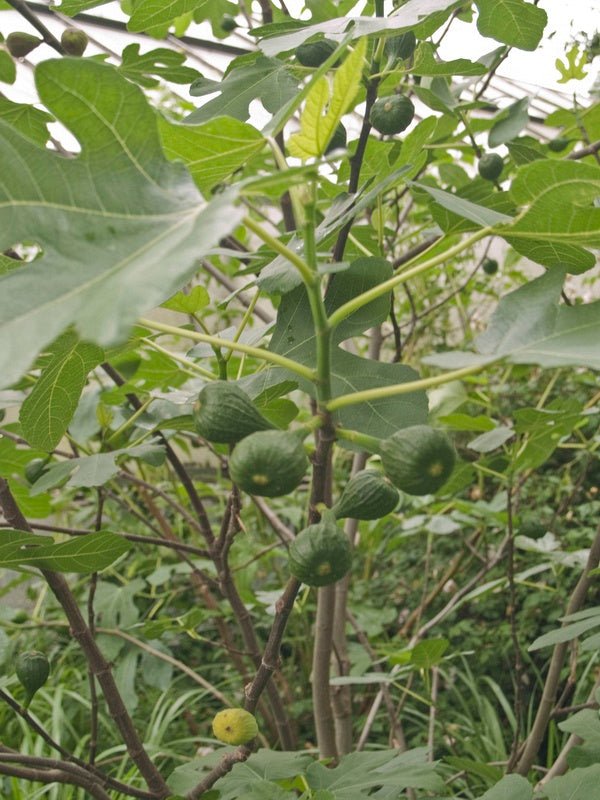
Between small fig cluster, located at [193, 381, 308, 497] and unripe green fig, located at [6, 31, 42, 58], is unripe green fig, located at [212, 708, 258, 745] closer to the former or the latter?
small fig cluster, located at [193, 381, 308, 497]

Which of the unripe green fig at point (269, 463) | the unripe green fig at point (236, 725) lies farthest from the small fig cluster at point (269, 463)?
the unripe green fig at point (236, 725)

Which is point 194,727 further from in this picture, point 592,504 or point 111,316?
point 111,316

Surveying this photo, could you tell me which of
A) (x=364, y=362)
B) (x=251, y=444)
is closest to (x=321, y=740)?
(x=364, y=362)

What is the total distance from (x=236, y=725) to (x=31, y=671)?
257 millimetres

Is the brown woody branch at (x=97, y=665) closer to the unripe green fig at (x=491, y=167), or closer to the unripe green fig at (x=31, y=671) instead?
the unripe green fig at (x=31, y=671)

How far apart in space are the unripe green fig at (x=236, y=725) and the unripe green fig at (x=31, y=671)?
0.73ft

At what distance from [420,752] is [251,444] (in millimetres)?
728

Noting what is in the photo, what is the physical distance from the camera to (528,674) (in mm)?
3215

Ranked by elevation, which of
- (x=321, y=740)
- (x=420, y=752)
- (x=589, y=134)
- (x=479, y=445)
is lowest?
(x=321, y=740)

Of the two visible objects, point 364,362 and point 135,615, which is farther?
point 135,615

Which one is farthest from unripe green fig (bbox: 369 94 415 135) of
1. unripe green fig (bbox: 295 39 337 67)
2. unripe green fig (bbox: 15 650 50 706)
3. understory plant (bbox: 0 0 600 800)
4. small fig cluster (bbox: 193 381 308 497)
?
unripe green fig (bbox: 15 650 50 706)

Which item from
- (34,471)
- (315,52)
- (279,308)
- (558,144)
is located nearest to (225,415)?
(279,308)

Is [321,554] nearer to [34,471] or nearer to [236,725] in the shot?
[236,725]

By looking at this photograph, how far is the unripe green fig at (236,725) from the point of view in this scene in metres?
0.88
